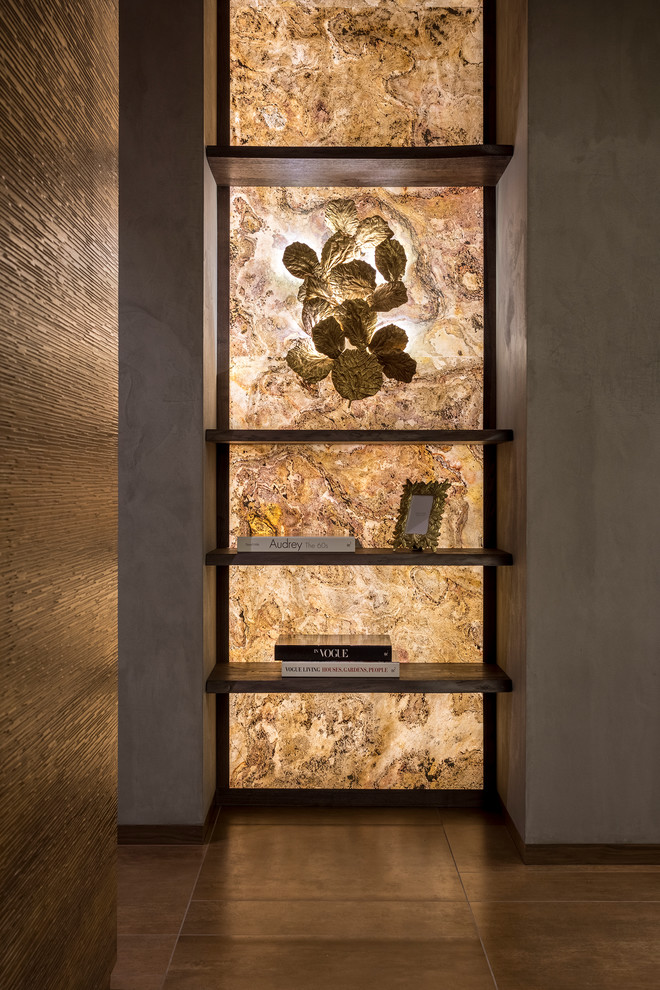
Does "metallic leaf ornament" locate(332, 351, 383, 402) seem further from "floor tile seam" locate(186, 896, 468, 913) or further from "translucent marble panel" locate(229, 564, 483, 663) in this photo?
"floor tile seam" locate(186, 896, 468, 913)

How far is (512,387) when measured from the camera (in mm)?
2662

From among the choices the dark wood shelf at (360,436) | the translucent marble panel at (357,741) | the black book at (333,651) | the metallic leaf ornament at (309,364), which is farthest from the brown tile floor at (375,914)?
the metallic leaf ornament at (309,364)

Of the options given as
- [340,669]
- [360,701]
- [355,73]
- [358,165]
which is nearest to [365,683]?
[340,669]

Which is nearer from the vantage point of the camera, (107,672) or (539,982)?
(107,672)

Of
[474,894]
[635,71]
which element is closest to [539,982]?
[474,894]

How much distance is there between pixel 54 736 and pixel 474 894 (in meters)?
1.50

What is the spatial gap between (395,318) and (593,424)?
2.79 ft

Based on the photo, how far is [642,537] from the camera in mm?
2473

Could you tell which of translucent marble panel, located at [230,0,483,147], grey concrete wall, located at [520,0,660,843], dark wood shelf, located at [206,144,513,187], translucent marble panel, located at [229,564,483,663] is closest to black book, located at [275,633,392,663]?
translucent marble panel, located at [229,564,483,663]

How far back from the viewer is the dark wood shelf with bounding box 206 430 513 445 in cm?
265

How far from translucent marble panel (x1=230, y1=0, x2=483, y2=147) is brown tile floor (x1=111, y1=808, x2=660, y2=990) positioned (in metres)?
2.43

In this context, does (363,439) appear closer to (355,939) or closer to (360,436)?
(360,436)

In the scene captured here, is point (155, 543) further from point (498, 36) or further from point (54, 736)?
point (498, 36)

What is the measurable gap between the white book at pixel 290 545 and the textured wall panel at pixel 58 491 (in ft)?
3.46
